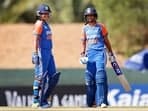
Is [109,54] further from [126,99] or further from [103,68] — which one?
[126,99]

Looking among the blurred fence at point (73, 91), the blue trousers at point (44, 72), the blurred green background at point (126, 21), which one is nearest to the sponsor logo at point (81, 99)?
the blurred fence at point (73, 91)

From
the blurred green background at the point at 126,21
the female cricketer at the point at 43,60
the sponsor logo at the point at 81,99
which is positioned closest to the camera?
the female cricketer at the point at 43,60

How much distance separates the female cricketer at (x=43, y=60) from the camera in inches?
482

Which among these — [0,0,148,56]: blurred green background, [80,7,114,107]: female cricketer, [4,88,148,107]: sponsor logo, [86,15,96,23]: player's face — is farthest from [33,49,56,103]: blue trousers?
[0,0,148,56]: blurred green background

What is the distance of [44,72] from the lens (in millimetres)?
12328

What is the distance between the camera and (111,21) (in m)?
27.4

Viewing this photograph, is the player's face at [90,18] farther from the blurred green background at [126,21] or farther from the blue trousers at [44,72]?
the blurred green background at [126,21]

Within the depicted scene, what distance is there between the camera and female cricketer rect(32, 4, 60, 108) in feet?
40.1

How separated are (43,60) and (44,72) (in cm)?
21

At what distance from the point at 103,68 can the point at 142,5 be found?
1557 centimetres

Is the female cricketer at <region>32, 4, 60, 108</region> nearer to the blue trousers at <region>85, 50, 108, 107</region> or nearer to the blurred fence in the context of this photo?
the blue trousers at <region>85, 50, 108, 107</region>

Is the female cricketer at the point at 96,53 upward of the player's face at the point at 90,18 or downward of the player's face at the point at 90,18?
downward

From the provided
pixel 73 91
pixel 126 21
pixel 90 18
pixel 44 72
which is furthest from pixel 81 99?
pixel 126 21

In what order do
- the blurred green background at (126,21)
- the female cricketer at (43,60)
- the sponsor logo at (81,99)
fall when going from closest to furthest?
1. the female cricketer at (43,60)
2. the sponsor logo at (81,99)
3. the blurred green background at (126,21)
